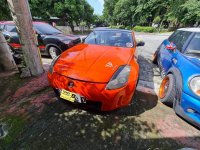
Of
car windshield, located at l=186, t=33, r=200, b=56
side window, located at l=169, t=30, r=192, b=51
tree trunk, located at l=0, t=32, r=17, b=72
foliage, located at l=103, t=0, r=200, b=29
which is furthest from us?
foliage, located at l=103, t=0, r=200, b=29

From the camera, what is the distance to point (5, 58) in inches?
177

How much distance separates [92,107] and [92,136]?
1.51ft

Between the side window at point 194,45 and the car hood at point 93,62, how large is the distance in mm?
1229

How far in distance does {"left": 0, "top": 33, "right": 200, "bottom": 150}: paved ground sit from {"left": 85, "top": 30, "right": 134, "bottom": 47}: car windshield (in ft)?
4.91

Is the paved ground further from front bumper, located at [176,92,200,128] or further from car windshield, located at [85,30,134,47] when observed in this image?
car windshield, located at [85,30,134,47]

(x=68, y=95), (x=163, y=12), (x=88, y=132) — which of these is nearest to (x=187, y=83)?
(x=88, y=132)

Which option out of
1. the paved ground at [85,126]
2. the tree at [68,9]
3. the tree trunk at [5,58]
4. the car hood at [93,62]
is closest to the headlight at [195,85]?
the paved ground at [85,126]

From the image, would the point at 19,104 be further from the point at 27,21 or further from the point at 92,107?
the point at 27,21

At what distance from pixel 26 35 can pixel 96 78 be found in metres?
2.54

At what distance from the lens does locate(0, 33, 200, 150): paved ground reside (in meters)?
2.24

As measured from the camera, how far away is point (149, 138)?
7.82 ft

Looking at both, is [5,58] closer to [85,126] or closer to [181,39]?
[85,126]

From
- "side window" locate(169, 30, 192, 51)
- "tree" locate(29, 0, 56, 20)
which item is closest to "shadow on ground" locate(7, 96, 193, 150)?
"side window" locate(169, 30, 192, 51)

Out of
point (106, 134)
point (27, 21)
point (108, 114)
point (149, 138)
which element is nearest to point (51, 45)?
point (27, 21)
